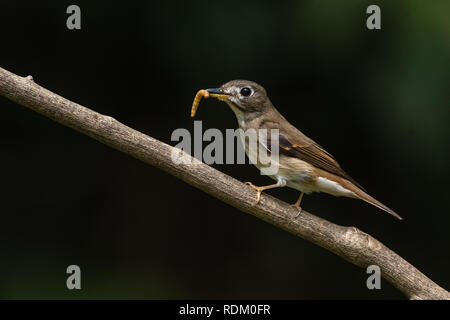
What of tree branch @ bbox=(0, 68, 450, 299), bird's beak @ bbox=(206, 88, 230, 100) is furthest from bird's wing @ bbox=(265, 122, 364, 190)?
tree branch @ bbox=(0, 68, 450, 299)

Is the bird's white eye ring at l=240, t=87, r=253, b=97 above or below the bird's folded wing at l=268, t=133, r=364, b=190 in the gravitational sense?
above

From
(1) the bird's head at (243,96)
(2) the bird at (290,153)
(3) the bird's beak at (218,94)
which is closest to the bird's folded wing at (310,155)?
(2) the bird at (290,153)

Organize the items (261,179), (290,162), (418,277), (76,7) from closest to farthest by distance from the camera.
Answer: (418,277), (290,162), (76,7), (261,179)

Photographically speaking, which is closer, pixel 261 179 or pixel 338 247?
pixel 338 247

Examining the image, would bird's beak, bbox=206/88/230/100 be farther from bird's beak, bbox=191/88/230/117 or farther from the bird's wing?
the bird's wing

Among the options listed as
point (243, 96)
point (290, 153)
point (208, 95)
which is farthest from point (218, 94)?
point (290, 153)

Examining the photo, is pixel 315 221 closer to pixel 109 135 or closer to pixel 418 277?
pixel 418 277

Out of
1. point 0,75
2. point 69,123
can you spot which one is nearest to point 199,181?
point 69,123

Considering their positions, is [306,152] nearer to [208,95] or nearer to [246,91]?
[246,91]

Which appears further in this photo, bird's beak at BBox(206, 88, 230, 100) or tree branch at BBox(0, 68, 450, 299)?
bird's beak at BBox(206, 88, 230, 100)
